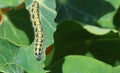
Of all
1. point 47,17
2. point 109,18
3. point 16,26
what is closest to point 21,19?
point 16,26

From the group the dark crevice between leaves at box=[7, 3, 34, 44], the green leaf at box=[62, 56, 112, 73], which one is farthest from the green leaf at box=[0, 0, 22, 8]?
the green leaf at box=[62, 56, 112, 73]

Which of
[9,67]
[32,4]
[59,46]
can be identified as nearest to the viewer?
[9,67]

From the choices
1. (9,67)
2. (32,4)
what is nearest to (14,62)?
(9,67)

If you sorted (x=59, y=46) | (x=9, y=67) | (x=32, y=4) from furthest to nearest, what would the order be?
(x=59, y=46), (x=32, y=4), (x=9, y=67)

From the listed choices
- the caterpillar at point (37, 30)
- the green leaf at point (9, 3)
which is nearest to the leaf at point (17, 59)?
the caterpillar at point (37, 30)

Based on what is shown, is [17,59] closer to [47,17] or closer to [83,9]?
[47,17]

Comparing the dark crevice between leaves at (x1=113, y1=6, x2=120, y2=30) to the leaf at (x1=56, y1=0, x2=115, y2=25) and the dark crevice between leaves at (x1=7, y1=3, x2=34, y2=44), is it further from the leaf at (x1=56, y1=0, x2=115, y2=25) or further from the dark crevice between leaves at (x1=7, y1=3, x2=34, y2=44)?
the dark crevice between leaves at (x1=7, y1=3, x2=34, y2=44)

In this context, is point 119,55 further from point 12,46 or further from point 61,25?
point 12,46
